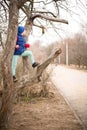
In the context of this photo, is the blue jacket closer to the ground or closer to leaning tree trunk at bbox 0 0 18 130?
leaning tree trunk at bbox 0 0 18 130

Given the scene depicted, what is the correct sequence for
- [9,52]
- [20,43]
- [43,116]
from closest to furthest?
1. [9,52]
2. [20,43]
3. [43,116]

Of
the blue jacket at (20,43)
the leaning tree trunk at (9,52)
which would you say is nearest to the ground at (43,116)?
the leaning tree trunk at (9,52)

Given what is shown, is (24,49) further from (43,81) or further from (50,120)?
(43,81)

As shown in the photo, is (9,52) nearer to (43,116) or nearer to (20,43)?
(20,43)

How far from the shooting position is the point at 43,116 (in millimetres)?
8906

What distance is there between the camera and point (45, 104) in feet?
36.1

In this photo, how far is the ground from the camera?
25.4 ft

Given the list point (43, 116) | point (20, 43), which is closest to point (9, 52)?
point (20, 43)

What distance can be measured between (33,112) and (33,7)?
3.57m

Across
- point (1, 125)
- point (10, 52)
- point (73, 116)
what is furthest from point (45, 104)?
point (10, 52)

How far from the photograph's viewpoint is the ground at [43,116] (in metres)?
7.73

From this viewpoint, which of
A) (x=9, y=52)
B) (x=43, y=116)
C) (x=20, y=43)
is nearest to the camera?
(x=9, y=52)

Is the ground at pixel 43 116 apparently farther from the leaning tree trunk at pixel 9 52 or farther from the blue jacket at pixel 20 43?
the blue jacket at pixel 20 43

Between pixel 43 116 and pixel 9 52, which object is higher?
pixel 9 52
